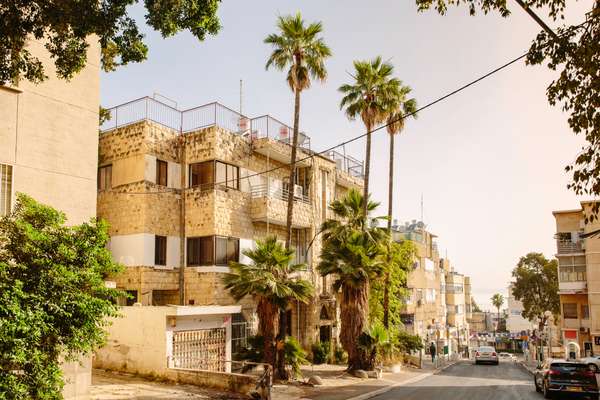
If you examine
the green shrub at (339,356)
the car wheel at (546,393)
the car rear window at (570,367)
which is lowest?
the green shrub at (339,356)

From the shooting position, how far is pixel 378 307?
117ft

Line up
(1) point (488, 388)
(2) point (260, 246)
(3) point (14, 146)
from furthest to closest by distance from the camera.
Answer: (1) point (488, 388)
(2) point (260, 246)
(3) point (14, 146)

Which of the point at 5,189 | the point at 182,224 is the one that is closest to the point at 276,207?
the point at 182,224

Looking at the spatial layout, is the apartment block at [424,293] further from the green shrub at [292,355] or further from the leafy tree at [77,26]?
the leafy tree at [77,26]

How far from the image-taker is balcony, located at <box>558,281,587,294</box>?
46.9 metres


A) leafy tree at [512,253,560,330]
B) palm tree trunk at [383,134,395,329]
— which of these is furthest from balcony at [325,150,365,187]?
leafy tree at [512,253,560,330]

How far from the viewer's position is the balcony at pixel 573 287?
154ft

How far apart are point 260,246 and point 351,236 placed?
6.90 m

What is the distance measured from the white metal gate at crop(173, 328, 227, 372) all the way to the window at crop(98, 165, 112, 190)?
10.6 m

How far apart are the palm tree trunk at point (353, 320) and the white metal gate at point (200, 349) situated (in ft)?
23.4

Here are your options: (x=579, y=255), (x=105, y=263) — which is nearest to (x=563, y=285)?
(x=579, y=255)

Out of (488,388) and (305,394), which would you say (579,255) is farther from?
(305,394)

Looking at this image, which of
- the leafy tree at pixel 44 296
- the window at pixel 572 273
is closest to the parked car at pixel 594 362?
the window at pixel 572 273

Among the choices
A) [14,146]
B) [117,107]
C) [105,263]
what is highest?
[117,107]
